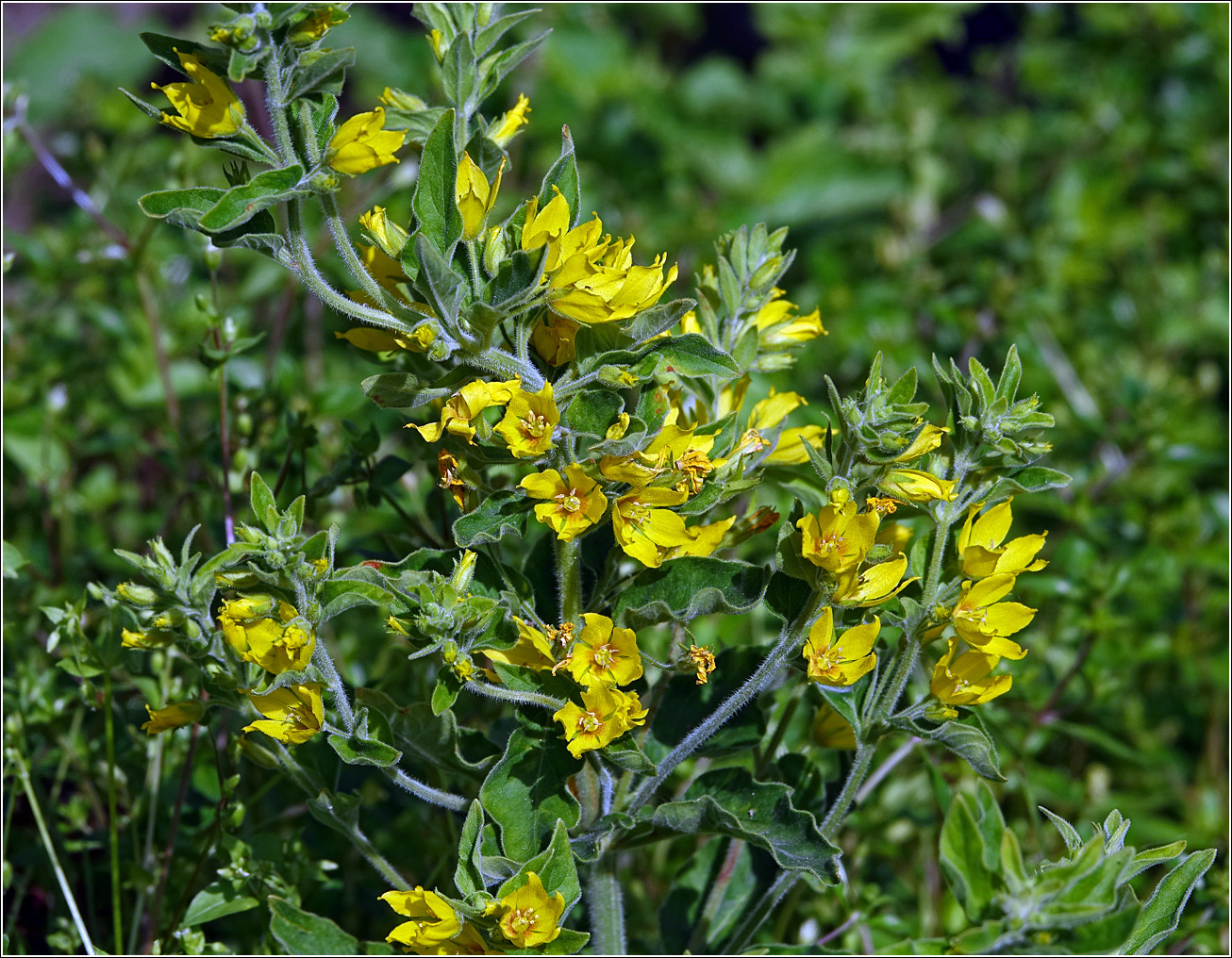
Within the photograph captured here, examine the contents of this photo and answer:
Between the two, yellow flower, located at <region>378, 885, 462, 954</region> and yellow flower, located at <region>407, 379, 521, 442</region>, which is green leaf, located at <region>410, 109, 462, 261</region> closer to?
yellow flower, located at <region>407, 379, 521, 442</region>

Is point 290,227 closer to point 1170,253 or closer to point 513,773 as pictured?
point 513,773

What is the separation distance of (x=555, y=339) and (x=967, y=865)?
0.90m

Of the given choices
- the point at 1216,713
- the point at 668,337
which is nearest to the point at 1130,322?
the point at 1216,713

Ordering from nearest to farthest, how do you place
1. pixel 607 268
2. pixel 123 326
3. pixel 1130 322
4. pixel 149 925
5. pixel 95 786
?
pixel 607 268, pixel 149 925, pixel 95 786, pixel 123 326, pixel 1130 322

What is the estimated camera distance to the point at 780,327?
1.74 metres

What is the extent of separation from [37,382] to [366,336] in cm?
205

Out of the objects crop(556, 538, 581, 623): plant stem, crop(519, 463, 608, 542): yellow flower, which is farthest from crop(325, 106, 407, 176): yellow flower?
crop(556, 538, 581, 623): plant stem

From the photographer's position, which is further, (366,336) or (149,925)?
(149,925)

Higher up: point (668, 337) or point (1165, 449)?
point (668, 337)

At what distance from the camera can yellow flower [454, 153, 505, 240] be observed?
140cm

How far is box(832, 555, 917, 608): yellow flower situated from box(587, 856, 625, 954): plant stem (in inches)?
24.1

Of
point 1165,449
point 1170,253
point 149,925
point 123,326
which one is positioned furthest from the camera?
point 1170,253

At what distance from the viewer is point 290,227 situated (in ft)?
4.55

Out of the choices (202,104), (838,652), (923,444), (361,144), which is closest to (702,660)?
→ (838,652)
